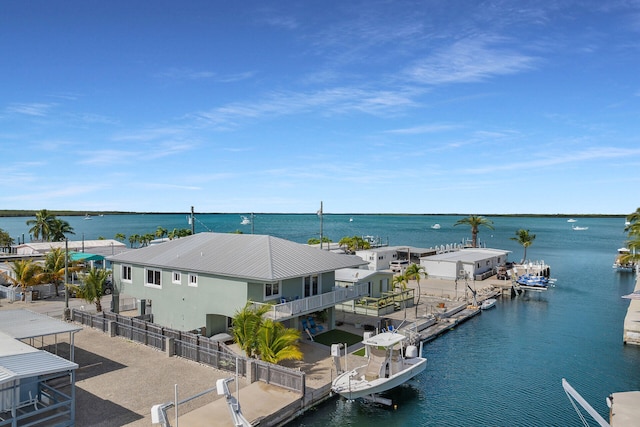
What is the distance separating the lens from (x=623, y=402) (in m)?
20.5

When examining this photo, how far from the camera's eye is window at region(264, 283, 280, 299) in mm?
27297

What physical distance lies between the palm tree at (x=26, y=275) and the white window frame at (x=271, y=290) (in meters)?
29.4

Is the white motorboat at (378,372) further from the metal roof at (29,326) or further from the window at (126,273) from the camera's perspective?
the window at (126,273)

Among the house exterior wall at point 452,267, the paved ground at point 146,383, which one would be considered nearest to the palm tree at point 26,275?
the paved ground at point 146,383

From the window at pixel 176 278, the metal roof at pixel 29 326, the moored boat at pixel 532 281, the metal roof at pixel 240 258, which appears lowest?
the moored boat at pixel 532 281

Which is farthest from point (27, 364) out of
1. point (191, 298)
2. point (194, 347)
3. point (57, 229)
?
point (57, 229)

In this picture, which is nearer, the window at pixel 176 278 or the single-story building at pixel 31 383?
the single-story building at pixel 31 383

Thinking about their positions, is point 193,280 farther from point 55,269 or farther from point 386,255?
point 386,255

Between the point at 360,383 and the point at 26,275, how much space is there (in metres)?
36.8

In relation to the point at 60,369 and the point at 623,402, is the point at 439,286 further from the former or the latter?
the point at 60,369

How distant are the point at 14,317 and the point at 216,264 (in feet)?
36.3

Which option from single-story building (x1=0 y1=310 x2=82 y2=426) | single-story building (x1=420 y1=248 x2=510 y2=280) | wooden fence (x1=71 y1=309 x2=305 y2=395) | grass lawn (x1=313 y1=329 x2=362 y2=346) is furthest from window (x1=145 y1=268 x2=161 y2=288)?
single-story building (x1=420 y1=248 x2=510 y2=280)

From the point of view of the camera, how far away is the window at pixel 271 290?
2730cm

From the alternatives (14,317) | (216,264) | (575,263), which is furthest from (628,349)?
(575,263)
